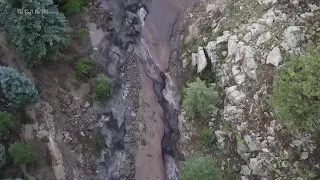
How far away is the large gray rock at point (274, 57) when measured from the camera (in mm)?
23406

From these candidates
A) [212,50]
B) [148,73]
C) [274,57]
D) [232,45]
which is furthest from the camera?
[148,73]

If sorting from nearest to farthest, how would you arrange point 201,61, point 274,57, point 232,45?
point 274,57, point 232,45, point 201,61

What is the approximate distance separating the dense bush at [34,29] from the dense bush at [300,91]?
14800 millimetres

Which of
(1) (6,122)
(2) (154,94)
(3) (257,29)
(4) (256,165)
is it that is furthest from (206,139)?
(1) (6,122)

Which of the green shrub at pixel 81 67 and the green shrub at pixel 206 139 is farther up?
the green shrub at pixel 81 67

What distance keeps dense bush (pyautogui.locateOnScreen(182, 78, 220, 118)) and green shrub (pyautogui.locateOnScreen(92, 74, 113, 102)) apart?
5525mm

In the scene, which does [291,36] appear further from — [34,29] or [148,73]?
[34,29]

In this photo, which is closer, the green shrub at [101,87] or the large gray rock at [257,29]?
the large gray rock at [257,29]

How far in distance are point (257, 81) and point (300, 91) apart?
503 centimetres

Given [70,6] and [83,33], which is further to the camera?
[70,6]

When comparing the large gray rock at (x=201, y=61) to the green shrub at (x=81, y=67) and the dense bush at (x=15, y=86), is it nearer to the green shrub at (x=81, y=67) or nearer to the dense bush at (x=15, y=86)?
the green shrub at (x=81, y=67)

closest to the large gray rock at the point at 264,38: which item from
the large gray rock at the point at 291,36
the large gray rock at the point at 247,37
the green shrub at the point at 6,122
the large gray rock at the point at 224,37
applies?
the large gray rock at the point at 247,37

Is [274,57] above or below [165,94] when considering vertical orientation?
below

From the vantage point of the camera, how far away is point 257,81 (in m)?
24.1
